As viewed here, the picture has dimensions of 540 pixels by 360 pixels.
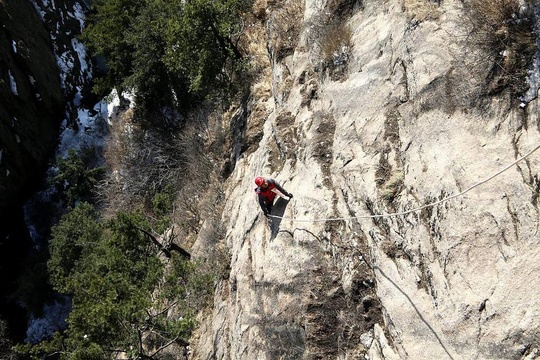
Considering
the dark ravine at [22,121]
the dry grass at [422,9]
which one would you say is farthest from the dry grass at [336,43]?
the dark ravine at [22,121]

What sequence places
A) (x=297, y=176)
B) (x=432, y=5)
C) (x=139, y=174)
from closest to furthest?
(x=432, y=5) < (x=297, y=176) < (x=139, y=174)

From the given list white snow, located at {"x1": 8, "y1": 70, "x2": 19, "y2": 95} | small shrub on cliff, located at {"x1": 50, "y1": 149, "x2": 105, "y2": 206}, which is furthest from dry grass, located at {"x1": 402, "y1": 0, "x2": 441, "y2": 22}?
white snow, located at {"x1": 8, "y1": 70, "x2": 19, "y2": 95}

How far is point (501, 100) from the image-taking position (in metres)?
7.18

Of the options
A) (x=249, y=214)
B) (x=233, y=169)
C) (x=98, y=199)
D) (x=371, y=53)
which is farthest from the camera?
(x=98, y=199)

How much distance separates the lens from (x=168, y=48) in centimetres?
1786

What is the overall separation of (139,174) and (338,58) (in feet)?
44.3

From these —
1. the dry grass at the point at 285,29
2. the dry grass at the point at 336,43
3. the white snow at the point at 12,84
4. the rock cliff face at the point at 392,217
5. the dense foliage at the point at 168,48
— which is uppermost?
the white snow at the point at 12,84

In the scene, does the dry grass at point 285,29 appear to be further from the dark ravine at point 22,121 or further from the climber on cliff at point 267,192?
the dark ravine at point 22,121

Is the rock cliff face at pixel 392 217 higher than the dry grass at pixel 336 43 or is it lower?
lower

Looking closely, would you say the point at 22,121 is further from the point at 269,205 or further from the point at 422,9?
the point at 422,9

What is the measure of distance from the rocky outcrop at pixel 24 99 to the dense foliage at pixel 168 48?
10.7ft

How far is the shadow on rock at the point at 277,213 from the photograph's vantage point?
10531 mm

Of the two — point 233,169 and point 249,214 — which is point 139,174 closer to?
point 233,169

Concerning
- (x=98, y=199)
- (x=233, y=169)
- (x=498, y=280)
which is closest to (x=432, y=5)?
(x=498, y=280)
